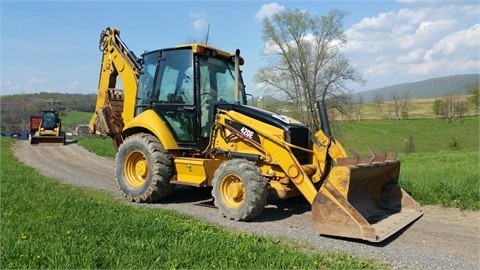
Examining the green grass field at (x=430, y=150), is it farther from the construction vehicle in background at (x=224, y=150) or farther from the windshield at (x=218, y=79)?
the windshield at (x=218, y=79)

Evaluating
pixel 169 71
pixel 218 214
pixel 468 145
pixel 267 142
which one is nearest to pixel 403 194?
pixel 267 142

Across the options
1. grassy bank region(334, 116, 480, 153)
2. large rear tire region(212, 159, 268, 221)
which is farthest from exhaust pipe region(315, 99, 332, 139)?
grassy bank region(334, 116, 480, 153)

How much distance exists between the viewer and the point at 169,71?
855cm

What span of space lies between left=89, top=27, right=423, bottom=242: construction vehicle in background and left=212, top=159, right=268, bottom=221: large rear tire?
2cm

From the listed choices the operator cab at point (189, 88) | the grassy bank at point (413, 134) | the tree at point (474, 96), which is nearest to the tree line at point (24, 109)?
the grassy bank at point (413, 134)

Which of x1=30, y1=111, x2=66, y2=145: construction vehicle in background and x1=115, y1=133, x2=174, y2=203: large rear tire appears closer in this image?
Answer: x1=115, y1=133, x2=174, y2=203: large rear tire

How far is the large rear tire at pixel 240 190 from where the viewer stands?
21.8ft

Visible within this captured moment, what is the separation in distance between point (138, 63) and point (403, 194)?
5982 mm

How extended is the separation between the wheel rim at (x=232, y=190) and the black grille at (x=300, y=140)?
1058 mm

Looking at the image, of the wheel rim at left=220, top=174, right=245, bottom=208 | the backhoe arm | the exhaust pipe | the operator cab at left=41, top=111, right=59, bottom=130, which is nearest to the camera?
the wheel rim at left=220, top=174, right=245, bottom=208

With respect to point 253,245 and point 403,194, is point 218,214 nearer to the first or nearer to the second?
point 253,245

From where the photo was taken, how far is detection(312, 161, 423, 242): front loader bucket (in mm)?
5664

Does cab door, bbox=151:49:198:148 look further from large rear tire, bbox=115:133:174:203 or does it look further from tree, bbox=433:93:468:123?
tree, bbox=433:93:468:123

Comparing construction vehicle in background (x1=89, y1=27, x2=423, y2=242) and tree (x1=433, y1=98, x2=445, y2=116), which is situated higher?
tree (x1=433, y1=98, x2=445, y2=116)
